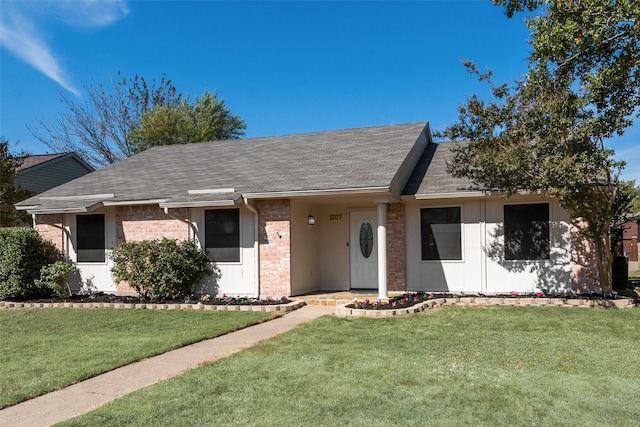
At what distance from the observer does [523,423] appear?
12.8ft

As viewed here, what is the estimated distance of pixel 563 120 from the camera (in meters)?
8.95

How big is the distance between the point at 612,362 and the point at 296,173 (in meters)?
8.21

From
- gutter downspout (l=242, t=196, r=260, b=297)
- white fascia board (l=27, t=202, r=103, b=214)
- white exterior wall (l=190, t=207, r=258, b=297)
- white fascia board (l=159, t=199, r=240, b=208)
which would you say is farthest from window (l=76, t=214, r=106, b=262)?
gutter downspout (l=242, t=196, r=260, b=297)

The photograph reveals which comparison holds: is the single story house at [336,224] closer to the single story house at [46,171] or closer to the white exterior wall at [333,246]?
the white exterior wall at [333,246]

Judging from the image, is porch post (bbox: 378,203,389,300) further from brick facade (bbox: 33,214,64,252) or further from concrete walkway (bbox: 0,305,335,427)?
brick facade (bbox: 33,214,64,252)

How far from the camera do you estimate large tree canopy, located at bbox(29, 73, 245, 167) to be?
31.7 m

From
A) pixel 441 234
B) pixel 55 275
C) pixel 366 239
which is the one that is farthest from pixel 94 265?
pixel 441 234

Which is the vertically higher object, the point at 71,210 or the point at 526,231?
the point at 71,210

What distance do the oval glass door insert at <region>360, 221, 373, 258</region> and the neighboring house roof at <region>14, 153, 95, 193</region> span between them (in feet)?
59.0

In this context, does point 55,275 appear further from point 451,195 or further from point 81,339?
point 451,195

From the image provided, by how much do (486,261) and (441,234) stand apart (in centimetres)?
123

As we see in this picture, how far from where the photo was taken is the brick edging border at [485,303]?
30.2 ft

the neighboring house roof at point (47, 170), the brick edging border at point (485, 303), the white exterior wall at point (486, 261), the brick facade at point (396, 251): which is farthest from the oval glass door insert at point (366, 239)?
the neighboring house roof at point (47, 170)

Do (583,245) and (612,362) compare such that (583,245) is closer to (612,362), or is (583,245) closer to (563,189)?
(563,189)
